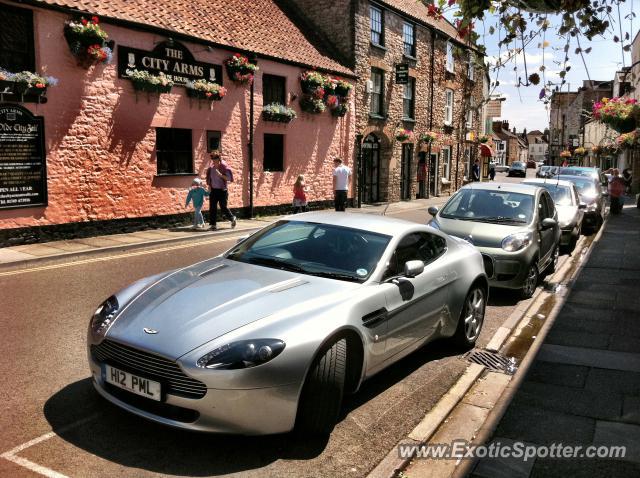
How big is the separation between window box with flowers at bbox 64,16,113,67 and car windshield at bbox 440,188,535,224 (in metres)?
8.46

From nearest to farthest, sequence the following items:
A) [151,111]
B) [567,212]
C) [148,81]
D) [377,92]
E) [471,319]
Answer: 1. [471,319]
2. [567,212]
3. [148,81]
4. [151,111]
5. [377,92]

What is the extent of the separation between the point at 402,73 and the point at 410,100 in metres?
2.31

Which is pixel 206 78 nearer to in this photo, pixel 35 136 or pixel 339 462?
pixel 35 136

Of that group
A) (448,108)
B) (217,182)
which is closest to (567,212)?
(217,182)

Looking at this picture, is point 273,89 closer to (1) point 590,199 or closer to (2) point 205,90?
(2) point 205,90

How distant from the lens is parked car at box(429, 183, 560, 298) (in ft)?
25.9

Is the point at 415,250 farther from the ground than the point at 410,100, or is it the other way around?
the point at 410,100

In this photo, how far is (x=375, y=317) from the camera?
13.7ft

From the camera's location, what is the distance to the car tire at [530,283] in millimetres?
8109

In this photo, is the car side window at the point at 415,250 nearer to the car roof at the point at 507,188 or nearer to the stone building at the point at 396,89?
the car roof at the point at 507,188

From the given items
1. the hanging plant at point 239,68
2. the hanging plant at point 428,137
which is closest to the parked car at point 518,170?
the hanging plant at point 428,137

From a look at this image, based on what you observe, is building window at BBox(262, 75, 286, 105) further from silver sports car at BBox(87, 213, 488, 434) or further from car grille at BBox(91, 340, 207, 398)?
car grille at BBox(91, 340, 207, 398)

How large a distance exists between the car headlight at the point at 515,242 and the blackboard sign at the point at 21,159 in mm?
9401

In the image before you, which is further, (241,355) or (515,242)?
(515,242)
